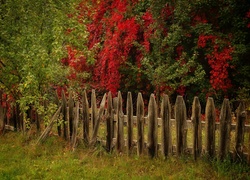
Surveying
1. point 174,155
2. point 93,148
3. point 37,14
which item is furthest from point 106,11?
point 174,155

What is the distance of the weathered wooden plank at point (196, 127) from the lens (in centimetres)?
505

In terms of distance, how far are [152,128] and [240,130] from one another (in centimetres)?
165

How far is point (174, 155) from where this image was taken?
538 centimetres

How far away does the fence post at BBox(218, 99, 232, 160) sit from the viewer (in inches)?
189

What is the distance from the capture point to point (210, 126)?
196 inches

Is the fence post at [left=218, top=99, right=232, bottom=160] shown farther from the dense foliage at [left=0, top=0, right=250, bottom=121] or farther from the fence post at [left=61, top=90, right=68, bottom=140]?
the fence post at [left=61, top=90, right=68, bottom=140]

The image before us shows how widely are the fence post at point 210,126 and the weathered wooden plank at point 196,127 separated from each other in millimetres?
135

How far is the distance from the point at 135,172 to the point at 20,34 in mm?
4383

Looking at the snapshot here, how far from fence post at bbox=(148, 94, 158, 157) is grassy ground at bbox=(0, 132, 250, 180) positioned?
209 mm

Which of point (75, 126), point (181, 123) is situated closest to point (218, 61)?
point (181, 123)

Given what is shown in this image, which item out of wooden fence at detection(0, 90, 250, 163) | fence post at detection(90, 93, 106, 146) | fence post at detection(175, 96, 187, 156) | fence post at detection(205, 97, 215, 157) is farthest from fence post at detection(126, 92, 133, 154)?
fence post at detection(205, 97, 215, 157)

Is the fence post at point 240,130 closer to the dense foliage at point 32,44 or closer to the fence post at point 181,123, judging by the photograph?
the fence post at point 181,123

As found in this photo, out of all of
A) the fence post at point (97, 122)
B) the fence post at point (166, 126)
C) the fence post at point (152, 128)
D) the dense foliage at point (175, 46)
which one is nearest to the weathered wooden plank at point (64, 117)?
the fence post at point (97, 122)

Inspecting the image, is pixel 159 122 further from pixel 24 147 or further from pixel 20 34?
pixel 20 34
